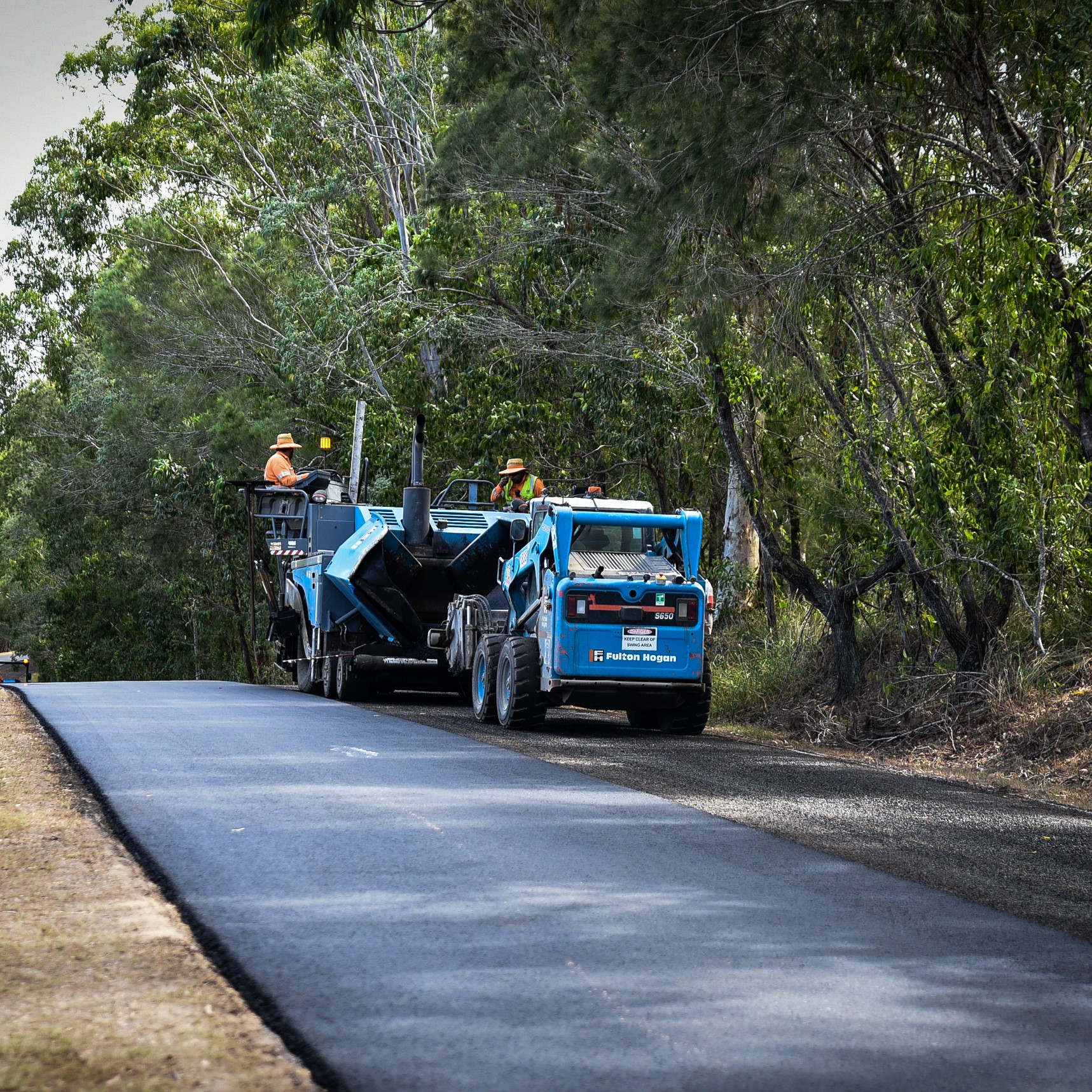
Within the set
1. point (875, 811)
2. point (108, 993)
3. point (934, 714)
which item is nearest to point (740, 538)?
point (934, 714)

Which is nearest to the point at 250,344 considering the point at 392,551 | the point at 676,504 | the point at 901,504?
the point at 676,504

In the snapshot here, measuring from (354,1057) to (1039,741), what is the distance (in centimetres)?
969

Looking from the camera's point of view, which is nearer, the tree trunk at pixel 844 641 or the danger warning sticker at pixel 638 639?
the danger warning sticker at pixel 638 639

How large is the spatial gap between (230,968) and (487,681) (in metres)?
10.4

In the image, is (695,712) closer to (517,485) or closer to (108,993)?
(517,485)

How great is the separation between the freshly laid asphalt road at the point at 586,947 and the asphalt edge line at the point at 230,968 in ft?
0.07

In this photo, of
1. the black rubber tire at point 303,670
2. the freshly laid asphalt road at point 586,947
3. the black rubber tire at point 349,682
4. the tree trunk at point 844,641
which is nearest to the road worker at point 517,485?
the black rubber tire at point 349,682

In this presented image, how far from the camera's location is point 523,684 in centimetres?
1468

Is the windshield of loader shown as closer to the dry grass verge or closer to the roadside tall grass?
the dry grass verge

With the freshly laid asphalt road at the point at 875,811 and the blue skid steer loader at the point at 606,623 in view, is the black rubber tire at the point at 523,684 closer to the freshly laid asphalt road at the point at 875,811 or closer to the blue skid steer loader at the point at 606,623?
the blue skid steer loader at the point at 606,623

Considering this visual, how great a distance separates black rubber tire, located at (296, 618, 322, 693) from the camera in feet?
70.2

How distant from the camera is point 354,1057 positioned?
173 inches

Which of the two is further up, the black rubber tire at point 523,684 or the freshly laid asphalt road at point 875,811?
the black rubber tire at point 523,684

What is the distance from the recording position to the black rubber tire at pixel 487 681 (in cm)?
1575
